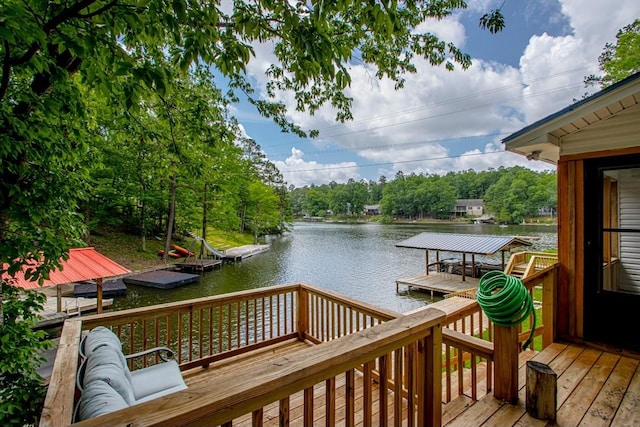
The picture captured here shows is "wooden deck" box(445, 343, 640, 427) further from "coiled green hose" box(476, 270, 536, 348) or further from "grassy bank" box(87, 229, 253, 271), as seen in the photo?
"grassy bank" box(87, 229, 253, 271)

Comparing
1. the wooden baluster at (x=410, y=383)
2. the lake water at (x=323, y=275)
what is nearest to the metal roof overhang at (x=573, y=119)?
the wooden baluster at (x=410, y=383)

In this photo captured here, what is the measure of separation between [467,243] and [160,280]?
43.4ft

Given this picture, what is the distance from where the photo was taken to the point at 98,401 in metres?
1.30

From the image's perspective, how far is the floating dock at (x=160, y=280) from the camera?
11.2 meters

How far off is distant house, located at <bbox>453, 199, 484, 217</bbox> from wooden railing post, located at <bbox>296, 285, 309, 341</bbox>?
2283 inches

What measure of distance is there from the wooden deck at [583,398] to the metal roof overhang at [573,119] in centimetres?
199

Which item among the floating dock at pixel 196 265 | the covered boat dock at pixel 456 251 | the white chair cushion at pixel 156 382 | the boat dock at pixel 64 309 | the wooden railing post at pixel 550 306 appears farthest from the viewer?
the floating dock at pixel 196 265

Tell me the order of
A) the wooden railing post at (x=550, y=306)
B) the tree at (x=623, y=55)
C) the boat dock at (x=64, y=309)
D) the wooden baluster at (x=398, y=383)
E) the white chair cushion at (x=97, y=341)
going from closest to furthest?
the wooden baluster at (x=398, y=383) → the white chair cushion at (x=97, y=341) → the wooden railing post at (x=550, y=306) → the boat dock at (x=64, y=309) → the tree at (x=623, y=55)

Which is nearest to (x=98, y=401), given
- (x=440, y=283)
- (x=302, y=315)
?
(x=302, y=315)

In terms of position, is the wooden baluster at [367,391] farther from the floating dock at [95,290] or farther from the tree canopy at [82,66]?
the floating dock at [95,290]

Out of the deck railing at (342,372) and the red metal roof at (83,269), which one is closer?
the deck railing at (342,372)

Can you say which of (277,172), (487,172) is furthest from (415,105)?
(487,172)

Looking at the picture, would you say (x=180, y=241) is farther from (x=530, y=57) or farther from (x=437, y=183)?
(x=437, y=183)

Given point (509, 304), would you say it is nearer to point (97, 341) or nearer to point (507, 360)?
point (507, 360)
